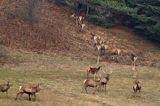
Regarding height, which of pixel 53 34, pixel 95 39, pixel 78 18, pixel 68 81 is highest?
pixel 78 18

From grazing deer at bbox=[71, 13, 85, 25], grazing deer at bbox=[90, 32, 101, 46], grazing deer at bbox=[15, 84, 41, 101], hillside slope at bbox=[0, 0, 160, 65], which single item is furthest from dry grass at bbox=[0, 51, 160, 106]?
grazing deer at bbox=[71, 13, 85, 25]

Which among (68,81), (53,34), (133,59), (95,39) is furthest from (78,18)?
(68,81)

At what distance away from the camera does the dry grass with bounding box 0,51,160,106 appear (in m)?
26.9

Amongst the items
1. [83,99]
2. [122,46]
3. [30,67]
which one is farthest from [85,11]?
[83,99]

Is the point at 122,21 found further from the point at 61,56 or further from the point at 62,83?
the point at 62,83

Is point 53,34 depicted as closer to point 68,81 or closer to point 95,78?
point 95,78

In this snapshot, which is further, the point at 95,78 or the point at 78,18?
the point at 78,18

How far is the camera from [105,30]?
51312mm

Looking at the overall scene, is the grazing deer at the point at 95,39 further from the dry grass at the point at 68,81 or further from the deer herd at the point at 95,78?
the dry grass at the point at 68,81

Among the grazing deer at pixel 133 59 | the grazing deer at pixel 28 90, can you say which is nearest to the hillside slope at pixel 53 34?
the grazing deer at pixel 133 59

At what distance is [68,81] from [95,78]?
2.13 m

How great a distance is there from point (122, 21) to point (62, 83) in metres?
22.5

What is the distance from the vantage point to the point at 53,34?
46000mm

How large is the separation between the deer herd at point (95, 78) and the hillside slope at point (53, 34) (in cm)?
61
